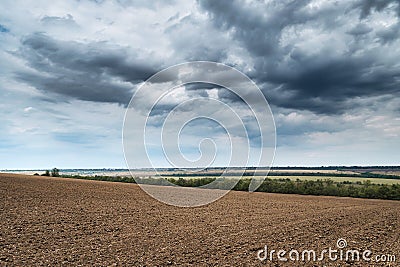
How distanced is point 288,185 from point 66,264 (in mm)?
70614

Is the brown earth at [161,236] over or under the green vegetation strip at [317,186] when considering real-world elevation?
under

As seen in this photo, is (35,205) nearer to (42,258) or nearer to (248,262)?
(42,258)

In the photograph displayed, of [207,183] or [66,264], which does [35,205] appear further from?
[207,183]

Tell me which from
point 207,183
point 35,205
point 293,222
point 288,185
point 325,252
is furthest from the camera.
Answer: point 207,183

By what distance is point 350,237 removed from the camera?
2108cm

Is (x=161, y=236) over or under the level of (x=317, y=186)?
under

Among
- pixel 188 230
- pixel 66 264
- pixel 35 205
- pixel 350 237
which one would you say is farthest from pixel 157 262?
pixel 35 205

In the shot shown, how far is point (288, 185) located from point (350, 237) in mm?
59979

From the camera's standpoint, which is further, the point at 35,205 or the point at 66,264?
the point at 35,205

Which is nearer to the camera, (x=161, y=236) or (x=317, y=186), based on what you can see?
(x=161, y=236)

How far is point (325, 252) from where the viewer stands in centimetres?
1686

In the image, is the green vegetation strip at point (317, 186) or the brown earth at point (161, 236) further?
the green vegetation strip at point (317, 186)

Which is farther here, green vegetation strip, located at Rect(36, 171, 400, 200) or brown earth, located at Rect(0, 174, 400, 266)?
green vegetation strip, located at Rect(36, 171, 400, 200)

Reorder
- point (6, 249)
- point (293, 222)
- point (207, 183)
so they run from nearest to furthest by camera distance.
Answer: point (6, 249) < point (293, 222) < point (207, 183)
